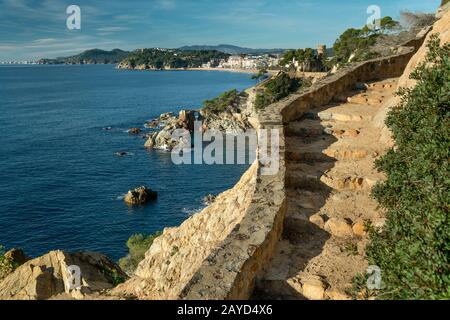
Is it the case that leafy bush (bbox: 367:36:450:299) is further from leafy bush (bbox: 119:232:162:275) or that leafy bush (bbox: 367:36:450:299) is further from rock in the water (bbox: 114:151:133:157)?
rock in the water (bbox: 114:151:133:157)

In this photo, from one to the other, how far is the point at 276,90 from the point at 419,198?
87.3m

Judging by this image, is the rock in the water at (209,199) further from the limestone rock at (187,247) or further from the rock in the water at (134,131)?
the rock in the water at (134,131)

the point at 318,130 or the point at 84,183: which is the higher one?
the point at 318,130

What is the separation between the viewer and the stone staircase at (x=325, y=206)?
7051 millimetres

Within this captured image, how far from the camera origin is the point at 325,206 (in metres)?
9.71

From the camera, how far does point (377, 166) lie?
10344mm

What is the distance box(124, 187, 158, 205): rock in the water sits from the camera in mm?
51281

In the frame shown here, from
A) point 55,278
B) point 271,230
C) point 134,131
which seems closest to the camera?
point 271,230

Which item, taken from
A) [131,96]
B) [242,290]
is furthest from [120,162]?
[131,96]

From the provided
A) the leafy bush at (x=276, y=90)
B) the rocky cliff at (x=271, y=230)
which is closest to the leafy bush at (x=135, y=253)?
the rocky cliff at (x=271, y=230)

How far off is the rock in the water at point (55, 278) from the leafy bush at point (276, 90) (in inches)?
3006

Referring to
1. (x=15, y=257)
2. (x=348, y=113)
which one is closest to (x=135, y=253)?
(x=15, y=257)

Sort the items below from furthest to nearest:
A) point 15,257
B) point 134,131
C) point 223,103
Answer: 1. point 223,103
2. point 134,131
3. point 15,257

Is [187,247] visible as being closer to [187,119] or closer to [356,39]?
[356,39]
